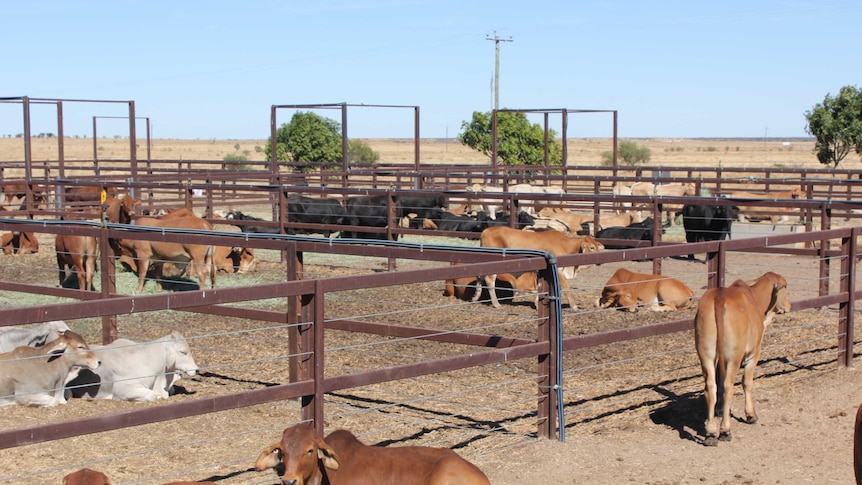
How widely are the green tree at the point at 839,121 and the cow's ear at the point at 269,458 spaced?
36.3 meters

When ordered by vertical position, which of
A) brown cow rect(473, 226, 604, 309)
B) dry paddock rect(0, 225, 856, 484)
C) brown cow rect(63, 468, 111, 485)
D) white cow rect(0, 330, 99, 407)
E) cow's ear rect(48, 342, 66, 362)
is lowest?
dry paddock rect(0, 225, 856, 484)

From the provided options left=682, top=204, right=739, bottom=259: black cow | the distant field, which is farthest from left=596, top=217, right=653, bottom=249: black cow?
the distant field

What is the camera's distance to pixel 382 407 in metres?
6.88

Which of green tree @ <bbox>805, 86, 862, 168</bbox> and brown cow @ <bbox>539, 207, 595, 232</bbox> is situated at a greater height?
green tree @ <bbox>805, 86, 862, 168</bbox>

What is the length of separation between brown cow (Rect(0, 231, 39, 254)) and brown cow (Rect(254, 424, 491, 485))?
45.9 ft

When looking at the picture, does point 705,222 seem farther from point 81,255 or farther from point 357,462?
point 357,462

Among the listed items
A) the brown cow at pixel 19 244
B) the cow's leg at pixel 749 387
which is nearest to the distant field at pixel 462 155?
the brown cow at pixel 19 244

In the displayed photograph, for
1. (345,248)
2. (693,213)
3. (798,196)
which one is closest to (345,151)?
(693,213)

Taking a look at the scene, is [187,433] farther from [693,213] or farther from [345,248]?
[693,213]

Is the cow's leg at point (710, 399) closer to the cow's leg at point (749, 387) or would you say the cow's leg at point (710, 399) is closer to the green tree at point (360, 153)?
the cow's leg at point (749, 387)

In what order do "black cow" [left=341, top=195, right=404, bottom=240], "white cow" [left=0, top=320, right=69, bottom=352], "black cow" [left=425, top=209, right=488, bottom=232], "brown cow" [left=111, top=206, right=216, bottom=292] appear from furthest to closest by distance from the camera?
"black cow" [left=341, top=195, right=404, bottom=240] → "black cow" [left=425, top=209, right=488, bottom=232] → "brown cow" [left=111, top=206, right=216, bottom=292] → "white cow" [left=0, top=320, right=69, bottom=352]

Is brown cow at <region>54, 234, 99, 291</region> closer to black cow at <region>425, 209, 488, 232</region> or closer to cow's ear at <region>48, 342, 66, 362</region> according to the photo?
cow's ear at <region>48, 342, 66, 362</region>

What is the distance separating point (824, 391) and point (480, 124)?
102 ft

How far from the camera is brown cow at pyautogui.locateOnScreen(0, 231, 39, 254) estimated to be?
55.4 ft
